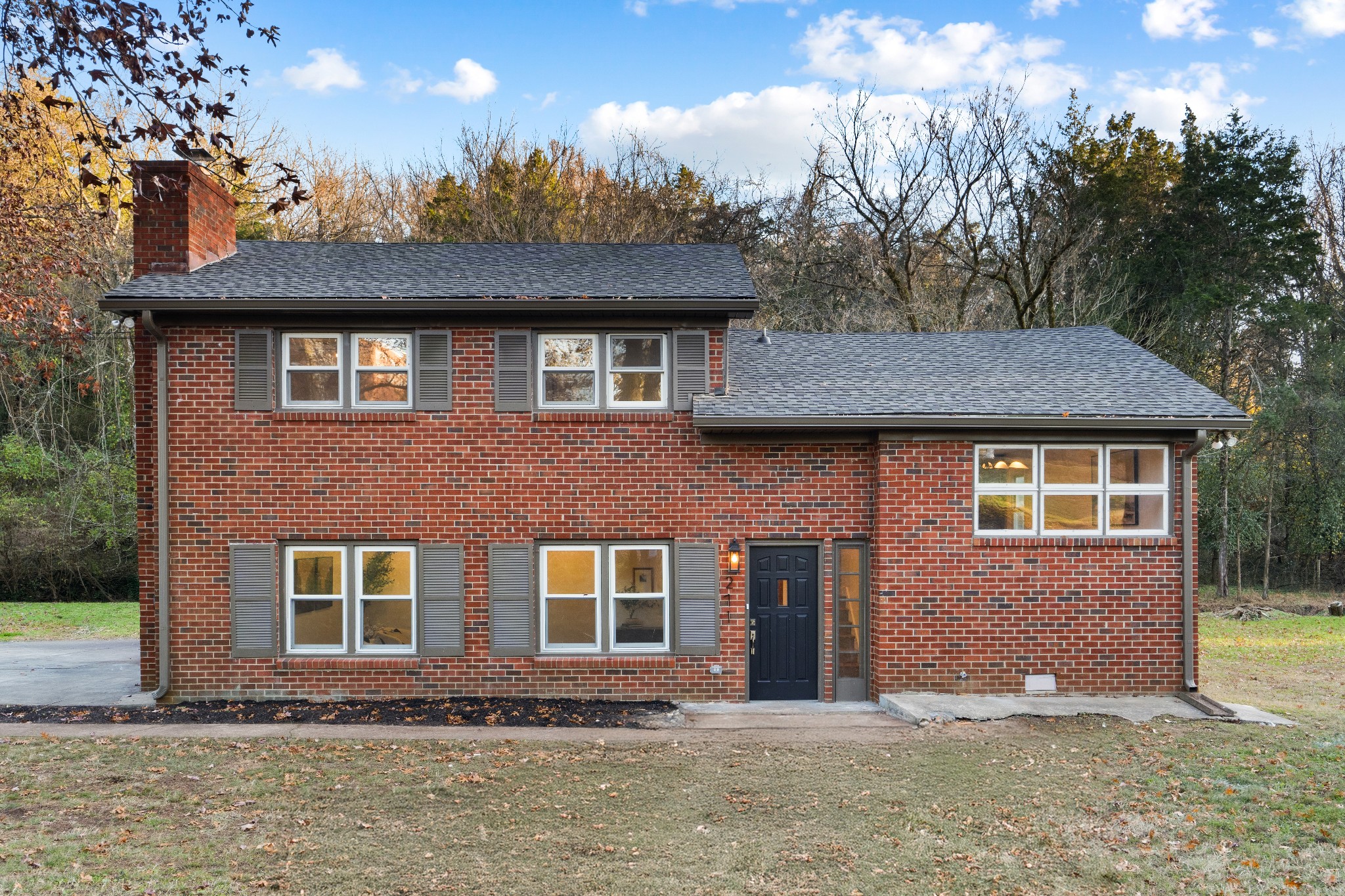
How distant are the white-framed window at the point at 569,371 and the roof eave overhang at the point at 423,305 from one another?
45 cm

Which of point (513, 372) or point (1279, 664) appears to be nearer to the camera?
point (513, 372)

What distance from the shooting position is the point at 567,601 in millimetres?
10688

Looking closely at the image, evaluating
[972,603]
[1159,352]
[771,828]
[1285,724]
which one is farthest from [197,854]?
[1159,352]

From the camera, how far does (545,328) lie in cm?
1059

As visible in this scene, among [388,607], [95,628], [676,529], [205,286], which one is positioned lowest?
[95,628]

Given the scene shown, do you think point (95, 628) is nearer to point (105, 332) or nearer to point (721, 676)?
point (105, 332)

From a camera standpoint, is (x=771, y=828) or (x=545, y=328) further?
(x=545, y=328)

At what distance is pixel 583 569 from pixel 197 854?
17.9ft

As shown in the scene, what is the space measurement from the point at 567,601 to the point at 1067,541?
617cm

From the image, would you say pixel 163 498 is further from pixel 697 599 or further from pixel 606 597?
pixel 697 599

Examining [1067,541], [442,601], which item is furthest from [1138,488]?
[442,601]

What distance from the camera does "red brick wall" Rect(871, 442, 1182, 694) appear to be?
1041cm

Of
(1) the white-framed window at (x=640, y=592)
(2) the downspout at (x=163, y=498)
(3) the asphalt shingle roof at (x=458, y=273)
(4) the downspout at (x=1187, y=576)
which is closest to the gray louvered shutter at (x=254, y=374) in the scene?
(3) the asphalt shingle roof at (x=458, y=273)

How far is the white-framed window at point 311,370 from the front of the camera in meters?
10.6
